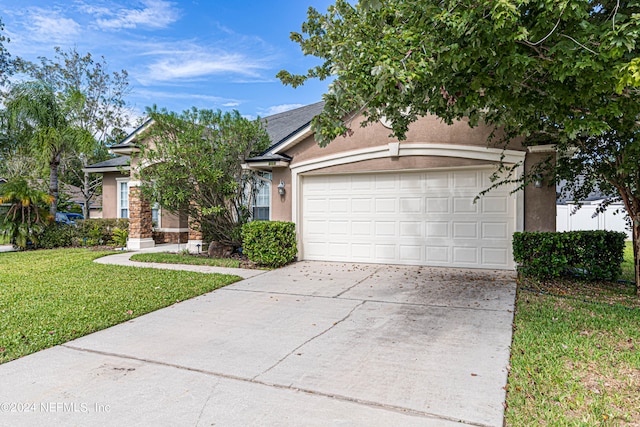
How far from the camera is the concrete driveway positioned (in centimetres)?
296

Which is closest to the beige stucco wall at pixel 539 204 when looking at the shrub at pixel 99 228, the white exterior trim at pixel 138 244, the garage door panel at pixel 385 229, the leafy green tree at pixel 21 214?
the garage door panel at pixel 385 229

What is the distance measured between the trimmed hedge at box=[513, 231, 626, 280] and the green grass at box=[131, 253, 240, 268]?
669 centimetres

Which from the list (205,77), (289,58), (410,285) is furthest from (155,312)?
(205,77)

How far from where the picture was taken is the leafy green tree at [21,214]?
1343 cm

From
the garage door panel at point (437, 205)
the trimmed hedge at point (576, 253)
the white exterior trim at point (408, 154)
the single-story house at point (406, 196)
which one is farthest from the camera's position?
the garage door panel at point (437, 205)

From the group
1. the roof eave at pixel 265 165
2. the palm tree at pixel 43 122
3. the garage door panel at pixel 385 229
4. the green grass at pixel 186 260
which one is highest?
the palm tree at pixel 43 122

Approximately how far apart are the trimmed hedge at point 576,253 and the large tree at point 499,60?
283cm

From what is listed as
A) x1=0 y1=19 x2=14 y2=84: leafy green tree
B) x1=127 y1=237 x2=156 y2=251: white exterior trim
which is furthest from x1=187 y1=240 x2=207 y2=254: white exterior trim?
x1=0 y1=19 x2=14 y2=84: leafy green tree

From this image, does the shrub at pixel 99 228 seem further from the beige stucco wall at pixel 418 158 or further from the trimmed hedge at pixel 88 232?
the beige stucco wall at pixel 418 158

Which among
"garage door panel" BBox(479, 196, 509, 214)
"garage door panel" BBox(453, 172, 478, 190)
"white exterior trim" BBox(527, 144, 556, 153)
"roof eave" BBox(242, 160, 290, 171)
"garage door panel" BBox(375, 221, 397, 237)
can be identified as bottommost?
"garage door panel" BBox(375, 221, 397, 237)

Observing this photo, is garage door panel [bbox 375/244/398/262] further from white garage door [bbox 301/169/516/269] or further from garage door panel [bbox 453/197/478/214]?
garage door panel [bbox 453/197/478/214]

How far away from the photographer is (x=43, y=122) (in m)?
14.2

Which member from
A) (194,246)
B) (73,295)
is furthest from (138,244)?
(73,295)

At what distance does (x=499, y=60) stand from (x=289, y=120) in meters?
11.0
